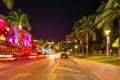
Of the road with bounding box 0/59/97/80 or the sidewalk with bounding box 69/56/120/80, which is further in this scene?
the road with bounding box 0/59/97/80

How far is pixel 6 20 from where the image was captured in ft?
254

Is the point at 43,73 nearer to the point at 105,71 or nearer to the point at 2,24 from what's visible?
the point at 105,71

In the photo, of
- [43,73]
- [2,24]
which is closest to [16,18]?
[2,24]

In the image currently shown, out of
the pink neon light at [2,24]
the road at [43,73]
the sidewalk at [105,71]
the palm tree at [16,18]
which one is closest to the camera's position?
the sidewalk at [105,71]

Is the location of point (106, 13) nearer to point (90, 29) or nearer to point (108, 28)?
point (108, 28)

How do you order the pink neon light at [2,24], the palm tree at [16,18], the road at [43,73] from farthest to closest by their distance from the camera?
the palm tree at [16,18] < the pink neon light at [2,24] < the road at [43,73]

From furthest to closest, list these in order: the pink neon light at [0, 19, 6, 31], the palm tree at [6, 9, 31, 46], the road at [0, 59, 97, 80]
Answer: the palm tree at [6, 9, 31, 46]
the pink neon light at [0, 19, 6, 31]
the road at [0, 59, 97, 80]

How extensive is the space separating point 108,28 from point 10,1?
2296 centimetres

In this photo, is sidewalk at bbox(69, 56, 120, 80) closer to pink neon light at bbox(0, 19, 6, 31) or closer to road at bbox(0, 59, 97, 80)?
road at bbox(0, 59, 97, 80)

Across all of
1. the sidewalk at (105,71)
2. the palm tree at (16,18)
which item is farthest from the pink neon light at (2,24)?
the sidewalk at (105,71)

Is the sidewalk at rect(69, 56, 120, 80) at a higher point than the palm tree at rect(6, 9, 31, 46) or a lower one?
lower

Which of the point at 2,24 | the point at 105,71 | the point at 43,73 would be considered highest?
the point at 2,24

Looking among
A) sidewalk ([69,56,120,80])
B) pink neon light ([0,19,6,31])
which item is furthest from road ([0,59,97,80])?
pink neon light ([0,19,6,31])

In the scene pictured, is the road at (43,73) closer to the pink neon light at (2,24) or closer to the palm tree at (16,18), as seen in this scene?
the pink neon light at (2,24)
